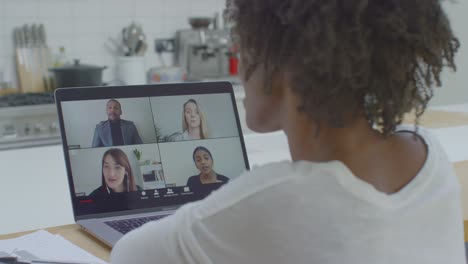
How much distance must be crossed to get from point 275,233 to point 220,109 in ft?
2.34

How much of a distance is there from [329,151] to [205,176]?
0.62 meters

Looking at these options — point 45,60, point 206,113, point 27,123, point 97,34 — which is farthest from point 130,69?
point 206,113

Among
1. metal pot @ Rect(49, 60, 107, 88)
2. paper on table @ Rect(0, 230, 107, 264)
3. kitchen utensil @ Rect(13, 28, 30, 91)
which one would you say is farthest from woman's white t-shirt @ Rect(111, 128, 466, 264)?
kitchen utensil @ Rect(13, 28, 30, 91)

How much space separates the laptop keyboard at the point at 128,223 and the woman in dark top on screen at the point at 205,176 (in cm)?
12

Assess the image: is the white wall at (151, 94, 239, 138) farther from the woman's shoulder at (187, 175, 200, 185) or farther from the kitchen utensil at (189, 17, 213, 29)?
the kitchen utensil at (189, 17, 213, 29)

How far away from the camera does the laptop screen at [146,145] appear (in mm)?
1198

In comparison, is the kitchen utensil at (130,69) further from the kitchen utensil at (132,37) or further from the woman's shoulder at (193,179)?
the woman's shoulder at (193,179)

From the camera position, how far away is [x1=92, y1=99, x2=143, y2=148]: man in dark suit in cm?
122

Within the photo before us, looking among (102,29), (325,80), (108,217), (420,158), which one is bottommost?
(108,217)

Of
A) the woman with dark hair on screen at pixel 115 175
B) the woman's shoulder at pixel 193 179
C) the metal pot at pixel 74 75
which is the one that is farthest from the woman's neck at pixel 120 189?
the metal pot at pixel 74 75

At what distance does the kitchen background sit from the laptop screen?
6.24ft

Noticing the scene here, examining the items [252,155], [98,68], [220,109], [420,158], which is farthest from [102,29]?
[420,158]

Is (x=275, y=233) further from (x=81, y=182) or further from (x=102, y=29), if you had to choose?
(x=102, y=29)

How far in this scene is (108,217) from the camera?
118cm
